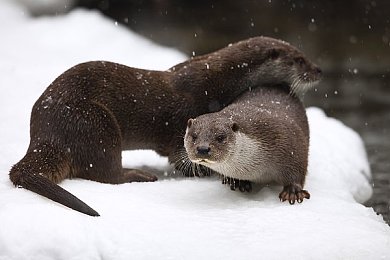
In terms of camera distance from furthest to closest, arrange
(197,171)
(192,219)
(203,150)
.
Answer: (197,171) → (203,150) → (192,219)

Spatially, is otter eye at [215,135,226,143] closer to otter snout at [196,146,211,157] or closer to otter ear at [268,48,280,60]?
otter snout at [196,146,211,157]

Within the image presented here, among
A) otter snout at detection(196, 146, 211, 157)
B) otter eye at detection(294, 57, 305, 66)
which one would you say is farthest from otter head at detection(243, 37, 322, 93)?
otter snout at detection(196, 146, 211, 157)

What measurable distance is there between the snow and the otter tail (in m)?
0.04

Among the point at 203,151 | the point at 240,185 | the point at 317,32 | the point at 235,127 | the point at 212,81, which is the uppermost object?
the point at 317,32

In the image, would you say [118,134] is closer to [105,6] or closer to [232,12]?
[105,6]

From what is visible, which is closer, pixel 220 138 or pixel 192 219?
pixel 192 219

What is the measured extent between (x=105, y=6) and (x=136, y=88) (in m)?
6.47

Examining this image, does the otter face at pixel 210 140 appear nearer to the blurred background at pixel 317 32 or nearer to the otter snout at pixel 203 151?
the otter snout at pixel 203 151

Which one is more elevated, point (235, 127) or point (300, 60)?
point (300, 60)

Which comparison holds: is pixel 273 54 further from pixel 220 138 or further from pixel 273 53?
pixel 220 138

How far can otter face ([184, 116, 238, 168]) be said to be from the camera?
3.58m

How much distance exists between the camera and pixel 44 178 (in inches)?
136

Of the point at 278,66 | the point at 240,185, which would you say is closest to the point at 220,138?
the point at 240,185

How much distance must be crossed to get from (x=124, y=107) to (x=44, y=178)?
0.79 metres
